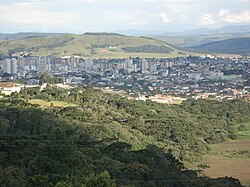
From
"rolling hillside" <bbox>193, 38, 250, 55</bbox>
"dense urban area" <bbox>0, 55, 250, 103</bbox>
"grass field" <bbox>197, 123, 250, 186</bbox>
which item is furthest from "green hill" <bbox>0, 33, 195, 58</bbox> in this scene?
"grass field" <bbox>197, 123, 250, 186</bbox>

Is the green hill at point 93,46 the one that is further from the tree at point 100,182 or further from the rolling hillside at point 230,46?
the tree at point 100,182

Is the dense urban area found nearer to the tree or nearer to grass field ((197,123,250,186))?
grass field ((197,123,250,186))

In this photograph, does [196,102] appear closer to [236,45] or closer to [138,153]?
[138,153]

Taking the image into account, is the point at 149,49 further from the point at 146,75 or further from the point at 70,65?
the point at 146,75

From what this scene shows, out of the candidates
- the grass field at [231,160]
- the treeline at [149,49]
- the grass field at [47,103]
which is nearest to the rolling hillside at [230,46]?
the treeline at [149,49]

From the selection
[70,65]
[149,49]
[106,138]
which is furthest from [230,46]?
[106,138]
